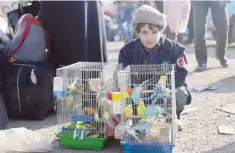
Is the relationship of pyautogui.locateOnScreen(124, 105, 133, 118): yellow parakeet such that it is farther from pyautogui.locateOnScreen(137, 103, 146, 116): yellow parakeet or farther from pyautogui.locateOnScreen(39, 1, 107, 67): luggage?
pyautogui.locateOnScreen(39, 1, 107, 67): luggage

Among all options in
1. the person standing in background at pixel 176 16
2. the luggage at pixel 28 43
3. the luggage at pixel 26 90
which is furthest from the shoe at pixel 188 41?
the luggage at pixel 26 90

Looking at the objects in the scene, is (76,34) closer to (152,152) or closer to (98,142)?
(98,142)

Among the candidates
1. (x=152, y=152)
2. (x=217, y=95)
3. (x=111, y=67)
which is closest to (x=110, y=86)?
(x=111, y=67)

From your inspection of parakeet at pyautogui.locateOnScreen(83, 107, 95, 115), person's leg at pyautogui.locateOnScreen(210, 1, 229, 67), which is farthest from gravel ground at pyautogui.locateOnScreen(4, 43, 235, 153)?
person's leg at pyautogui.locateOnScreen(210, 1, 229, 67)

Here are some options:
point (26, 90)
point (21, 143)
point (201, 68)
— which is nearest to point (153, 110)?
point (21, 143)

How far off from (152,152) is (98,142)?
0.40 metres

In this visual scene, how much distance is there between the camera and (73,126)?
8.82 ft

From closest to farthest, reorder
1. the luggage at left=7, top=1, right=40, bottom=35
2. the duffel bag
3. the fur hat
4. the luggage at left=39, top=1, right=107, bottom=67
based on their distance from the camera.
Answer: the fur hat < the duffel bag < the luggage at left=39, top=1, right=107, bottom=67 < the luggage at left=7, top=1, right=40, bottom=35

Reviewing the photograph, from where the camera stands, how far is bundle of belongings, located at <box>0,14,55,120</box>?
3234 millimetres

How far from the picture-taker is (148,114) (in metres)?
2.40

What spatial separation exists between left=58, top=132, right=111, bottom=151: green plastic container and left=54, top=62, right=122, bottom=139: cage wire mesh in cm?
3

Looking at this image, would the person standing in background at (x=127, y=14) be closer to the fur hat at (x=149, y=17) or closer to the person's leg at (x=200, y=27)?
the person's leg at (x=200, y=27)

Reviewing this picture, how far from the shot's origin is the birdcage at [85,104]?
2.64 meters

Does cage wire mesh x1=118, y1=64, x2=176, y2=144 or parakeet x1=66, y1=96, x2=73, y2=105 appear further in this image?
parakeet x1=66, y1=96, x2=73, y2=105
